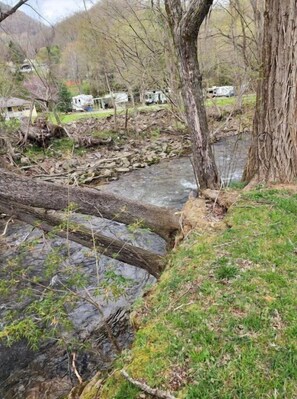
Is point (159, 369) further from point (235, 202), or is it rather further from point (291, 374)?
point (235, 202)

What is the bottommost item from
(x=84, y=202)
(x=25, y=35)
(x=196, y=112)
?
(x=84, y=202)

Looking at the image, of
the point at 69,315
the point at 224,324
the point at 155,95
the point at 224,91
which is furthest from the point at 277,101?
the point at 155,95

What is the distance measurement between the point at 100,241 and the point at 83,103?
29.8m

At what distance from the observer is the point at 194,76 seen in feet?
14.1

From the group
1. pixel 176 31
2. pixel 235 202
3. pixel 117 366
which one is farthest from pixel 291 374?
pixel 176 31

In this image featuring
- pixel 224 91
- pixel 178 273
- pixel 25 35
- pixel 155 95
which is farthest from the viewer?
pixel 155 95

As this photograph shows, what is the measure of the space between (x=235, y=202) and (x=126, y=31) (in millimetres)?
9074

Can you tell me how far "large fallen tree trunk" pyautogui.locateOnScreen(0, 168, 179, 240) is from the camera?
340 centimetres

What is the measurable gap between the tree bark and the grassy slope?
1.92 m

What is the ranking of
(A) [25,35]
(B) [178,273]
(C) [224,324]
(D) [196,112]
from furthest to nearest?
(A) [25,35] < (D) [196,112] < (B) [178,273] < (C) [224,324]

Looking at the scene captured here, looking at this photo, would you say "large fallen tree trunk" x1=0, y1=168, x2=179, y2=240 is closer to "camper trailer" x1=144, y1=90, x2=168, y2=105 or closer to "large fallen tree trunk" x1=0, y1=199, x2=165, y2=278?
"large fallen tree trunk" x1=0, y1=199, x2=165, y2=278

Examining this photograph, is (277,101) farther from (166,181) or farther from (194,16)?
(166,181)

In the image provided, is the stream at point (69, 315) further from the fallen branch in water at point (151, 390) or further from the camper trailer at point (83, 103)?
the camper trailer at point (83, 103)

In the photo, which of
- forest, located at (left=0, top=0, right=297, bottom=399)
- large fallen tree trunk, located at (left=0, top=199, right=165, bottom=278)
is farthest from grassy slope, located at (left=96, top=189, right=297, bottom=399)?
large fallen tree trunk, located at (left=0, top=199, right=165, bottom=278)
